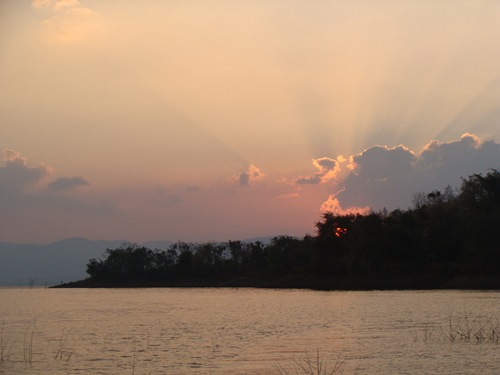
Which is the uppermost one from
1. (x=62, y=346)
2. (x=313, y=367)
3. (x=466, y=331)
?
(x=466, y=331)

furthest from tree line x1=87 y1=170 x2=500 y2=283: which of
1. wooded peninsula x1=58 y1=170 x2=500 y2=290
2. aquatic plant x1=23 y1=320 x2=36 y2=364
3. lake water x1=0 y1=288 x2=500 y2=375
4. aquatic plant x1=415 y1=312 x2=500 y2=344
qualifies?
aquatic plant x1=23 y1=320 x2=36 y2=364

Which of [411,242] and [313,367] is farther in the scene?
[411,242]

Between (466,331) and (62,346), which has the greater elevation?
(466,331)

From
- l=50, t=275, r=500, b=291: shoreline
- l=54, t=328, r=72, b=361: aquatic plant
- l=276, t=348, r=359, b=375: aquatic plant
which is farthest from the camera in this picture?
l=50, t=275, r=500, b=291: shoreline

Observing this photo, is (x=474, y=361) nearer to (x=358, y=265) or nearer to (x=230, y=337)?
(x=230, y=337)

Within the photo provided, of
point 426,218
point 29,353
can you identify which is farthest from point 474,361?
point 426,218

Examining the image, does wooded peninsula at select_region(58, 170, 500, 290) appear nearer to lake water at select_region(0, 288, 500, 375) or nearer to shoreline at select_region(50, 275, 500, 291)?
shoreline at select_region(50, 275, 500, 291)

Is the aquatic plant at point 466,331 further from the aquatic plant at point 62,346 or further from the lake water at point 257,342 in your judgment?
the aquatic plant at point 62,346

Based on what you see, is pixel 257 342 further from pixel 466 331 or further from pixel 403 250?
pixel 403 250

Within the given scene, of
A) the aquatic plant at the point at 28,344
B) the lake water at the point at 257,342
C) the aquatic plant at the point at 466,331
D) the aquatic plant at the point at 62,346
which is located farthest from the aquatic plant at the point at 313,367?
the aquatic plant at the point at 28,344

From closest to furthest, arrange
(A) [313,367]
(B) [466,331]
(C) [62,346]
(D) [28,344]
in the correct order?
(A) [313,367], (C) [62,346], (B) [466,331], (D) [28,344]

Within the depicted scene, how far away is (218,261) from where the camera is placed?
606 feet

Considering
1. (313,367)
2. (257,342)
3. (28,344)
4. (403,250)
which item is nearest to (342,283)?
(403,250)

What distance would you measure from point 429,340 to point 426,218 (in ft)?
311
